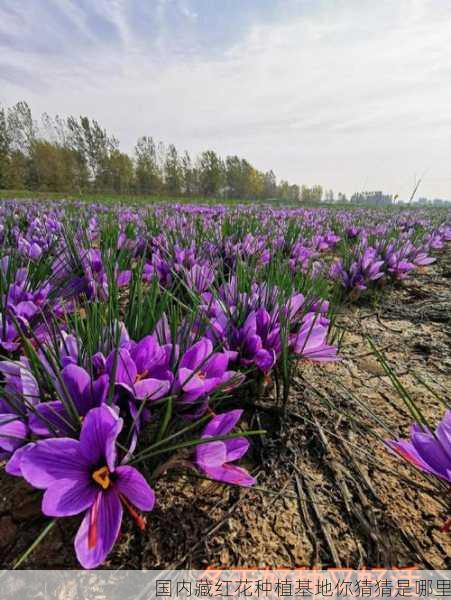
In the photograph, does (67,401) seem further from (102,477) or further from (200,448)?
(200,448)

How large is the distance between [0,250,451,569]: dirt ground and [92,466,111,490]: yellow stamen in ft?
0.62

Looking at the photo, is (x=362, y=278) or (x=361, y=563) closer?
(x=361, y=563)

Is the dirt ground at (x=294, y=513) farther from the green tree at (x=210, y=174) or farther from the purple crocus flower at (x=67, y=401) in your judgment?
the green tree at (x=210, y=174)

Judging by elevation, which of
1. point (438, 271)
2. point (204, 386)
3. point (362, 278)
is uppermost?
point (204, 386)

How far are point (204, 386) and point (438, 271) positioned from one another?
312cm

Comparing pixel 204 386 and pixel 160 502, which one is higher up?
pixel 204 386

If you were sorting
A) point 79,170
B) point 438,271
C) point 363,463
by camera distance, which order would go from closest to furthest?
point 363,463, point 438,271, point 79,170

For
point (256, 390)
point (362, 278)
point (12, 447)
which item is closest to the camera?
point (12, 447)

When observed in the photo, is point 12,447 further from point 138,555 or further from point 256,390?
point 256,390

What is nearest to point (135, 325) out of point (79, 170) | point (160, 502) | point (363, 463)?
point (160, 502)

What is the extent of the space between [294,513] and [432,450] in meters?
0.33

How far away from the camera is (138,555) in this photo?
1.99 feet

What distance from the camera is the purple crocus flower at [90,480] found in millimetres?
503

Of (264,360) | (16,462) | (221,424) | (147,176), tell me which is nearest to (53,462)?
(16,462)
